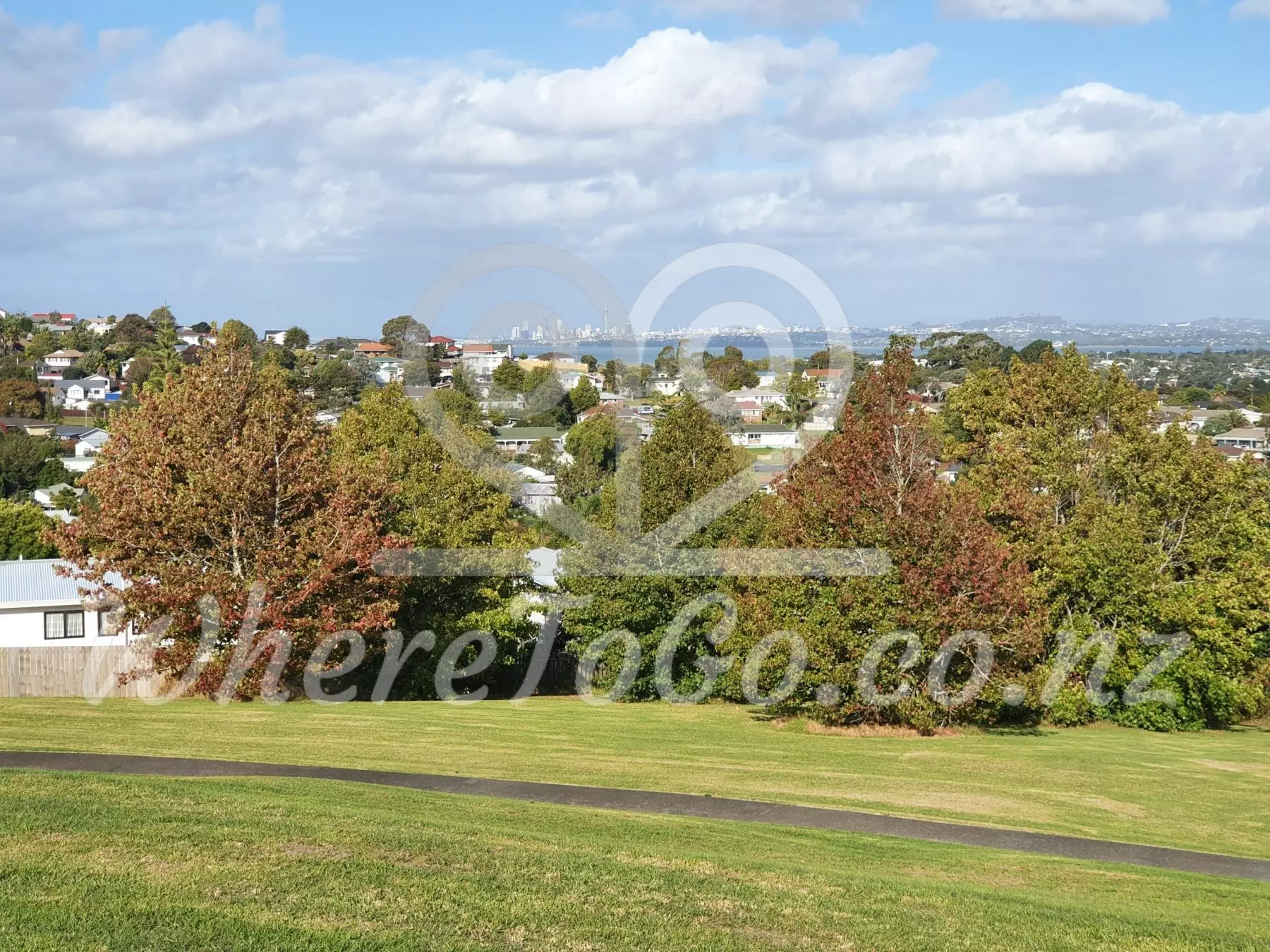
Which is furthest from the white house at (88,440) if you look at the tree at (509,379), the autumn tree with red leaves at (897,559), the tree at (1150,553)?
the autumn tree with red leaves at (897,559)

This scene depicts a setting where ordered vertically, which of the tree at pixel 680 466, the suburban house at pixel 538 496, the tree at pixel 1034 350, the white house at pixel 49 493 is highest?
the tree at pixel 1034 350

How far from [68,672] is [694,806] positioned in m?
22.0

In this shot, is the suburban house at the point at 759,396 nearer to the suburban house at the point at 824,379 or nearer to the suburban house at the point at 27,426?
the suburban house at the point at 824,379

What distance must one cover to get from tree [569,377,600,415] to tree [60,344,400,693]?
106 meters

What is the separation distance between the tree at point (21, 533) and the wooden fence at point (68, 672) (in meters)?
29.1

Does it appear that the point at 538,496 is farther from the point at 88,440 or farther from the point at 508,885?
the point at 508,885

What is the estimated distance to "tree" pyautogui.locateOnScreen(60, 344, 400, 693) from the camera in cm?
2761

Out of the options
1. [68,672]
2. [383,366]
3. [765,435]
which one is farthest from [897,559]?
[383,366]

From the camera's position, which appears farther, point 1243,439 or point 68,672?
point 1243,439

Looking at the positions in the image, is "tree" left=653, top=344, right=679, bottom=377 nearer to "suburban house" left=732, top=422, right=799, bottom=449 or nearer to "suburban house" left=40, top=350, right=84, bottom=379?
"suburban house" left=732, top=422, right=799, bottom=449

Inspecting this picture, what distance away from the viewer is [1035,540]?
32594mm

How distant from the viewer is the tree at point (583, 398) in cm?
13838

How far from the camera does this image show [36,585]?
40.6 meters

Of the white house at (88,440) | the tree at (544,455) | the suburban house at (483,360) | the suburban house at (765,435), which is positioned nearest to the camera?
the suburban house at (483,360)
